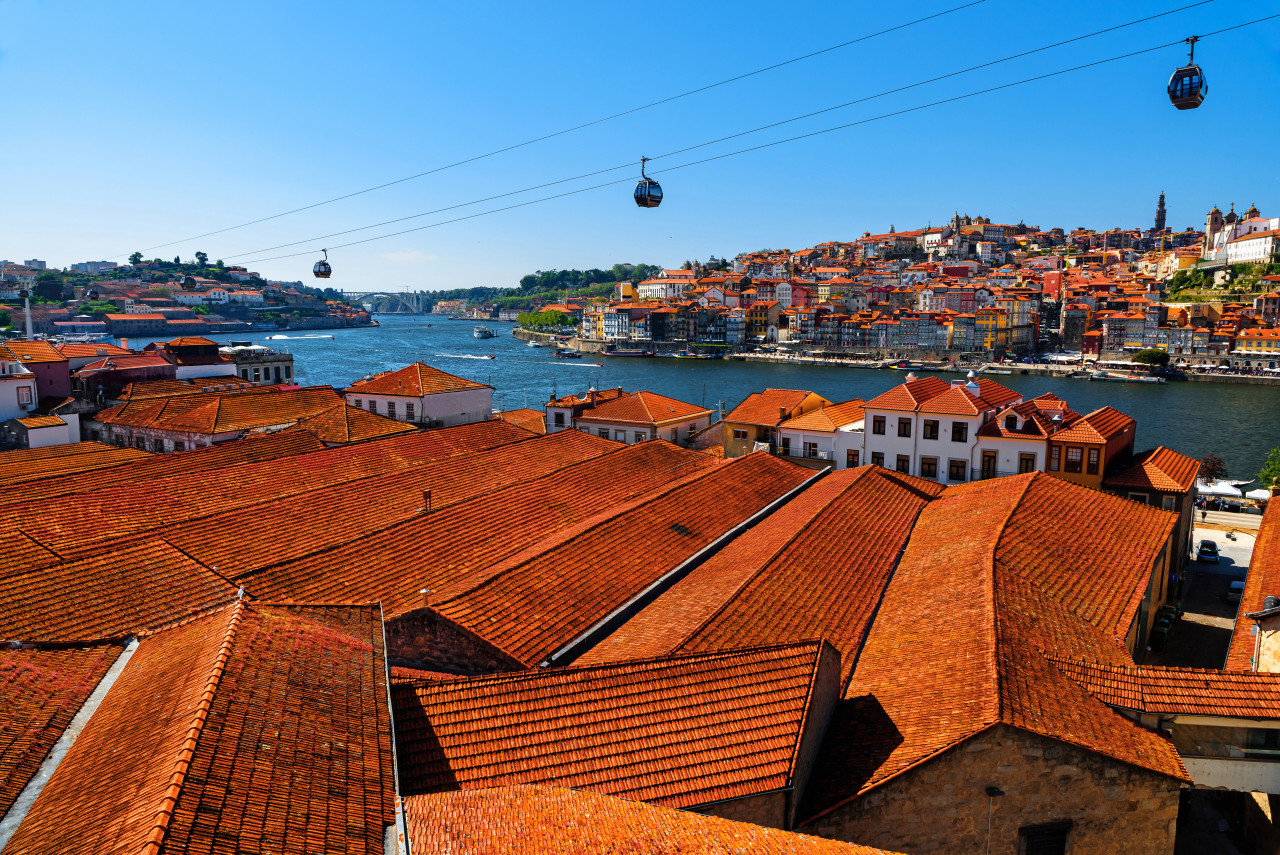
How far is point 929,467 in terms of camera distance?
78.3 ft

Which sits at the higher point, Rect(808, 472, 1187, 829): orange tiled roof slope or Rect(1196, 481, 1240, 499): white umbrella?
Rect(808, 472, 1187, 829): orange tiled roof slope

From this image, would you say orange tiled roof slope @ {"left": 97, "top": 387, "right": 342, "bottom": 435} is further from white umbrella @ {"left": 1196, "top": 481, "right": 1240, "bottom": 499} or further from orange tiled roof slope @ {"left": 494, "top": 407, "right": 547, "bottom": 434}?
white umbrella @ {"left": 1196, "top": 481, "right": 1240, "bottom": 499}

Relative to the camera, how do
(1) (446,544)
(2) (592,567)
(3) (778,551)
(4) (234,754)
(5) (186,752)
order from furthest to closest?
(1) (446,544)
(3) (778,551)
(2) (592,567)
(4) (234,754)
(5) (186,752)

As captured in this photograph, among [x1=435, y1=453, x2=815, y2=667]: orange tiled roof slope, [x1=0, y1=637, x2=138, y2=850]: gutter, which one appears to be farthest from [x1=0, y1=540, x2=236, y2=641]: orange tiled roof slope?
[x1=435, y1=453, x2=815, y2=667]: orange tiled roof slope

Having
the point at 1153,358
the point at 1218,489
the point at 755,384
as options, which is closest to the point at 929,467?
the point at 1218,489

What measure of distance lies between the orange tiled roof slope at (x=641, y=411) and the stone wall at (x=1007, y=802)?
22.0 meters

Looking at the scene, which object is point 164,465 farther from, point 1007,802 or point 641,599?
point 1007,802

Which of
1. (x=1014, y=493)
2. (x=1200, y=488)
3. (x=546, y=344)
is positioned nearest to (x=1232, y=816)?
(x=1014, y=493)

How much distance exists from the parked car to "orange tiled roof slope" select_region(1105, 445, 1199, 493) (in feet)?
7.14

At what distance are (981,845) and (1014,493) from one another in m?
10.2

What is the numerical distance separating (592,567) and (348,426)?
16108mm

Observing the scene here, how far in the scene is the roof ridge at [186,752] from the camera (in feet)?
14.2

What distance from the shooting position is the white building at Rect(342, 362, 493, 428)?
29.0m

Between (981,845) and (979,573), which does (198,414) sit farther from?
(981,845)
